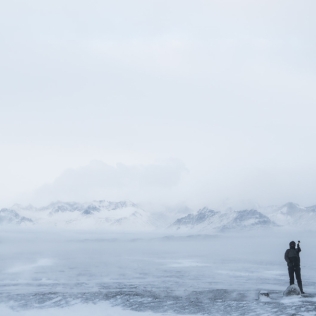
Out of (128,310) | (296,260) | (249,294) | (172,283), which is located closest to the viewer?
(128,310)

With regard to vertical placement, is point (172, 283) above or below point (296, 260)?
below

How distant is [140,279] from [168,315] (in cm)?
1780

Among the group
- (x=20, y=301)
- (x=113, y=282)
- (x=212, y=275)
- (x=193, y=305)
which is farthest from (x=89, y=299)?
(x=212, y=275)

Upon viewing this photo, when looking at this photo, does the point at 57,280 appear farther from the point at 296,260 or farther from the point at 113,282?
the point at 296,260

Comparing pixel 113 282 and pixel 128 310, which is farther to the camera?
pixel 113 282

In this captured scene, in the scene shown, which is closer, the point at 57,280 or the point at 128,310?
the point at 128,310

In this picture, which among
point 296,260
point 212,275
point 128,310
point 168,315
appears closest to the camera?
point 168,315

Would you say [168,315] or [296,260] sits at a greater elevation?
[296,260]

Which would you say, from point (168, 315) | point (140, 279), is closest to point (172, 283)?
point (140, 279)

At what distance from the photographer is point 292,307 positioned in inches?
914

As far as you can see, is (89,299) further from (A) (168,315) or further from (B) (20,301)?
(A) (168,315)

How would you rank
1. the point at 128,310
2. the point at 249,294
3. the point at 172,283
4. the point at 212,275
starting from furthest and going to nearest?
1. the point at 212,275
2. the point at 172,283
3. the point at 249,294
4. the point at 128,310

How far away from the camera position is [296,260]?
26766mm

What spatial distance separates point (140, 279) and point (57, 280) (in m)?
7.22
